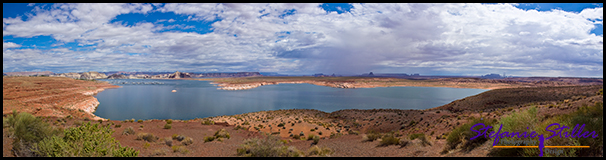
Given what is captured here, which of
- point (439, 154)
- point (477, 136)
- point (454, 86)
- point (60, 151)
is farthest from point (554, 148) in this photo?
point (454, 86)

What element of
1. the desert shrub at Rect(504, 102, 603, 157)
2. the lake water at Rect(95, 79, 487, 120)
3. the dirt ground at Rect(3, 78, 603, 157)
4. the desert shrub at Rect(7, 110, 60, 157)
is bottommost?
the lake water at Rect(95, 79, 487, 120)

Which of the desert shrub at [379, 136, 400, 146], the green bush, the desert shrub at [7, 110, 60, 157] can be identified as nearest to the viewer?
the green bush

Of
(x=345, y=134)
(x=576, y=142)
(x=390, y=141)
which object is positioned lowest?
(x=345, y=134)

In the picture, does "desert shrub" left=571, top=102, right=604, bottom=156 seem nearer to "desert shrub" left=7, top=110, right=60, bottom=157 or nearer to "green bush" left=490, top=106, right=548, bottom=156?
"green bush" left=490, top=106, right=548, bottom=156

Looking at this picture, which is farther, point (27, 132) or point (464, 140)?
point (27, 132)

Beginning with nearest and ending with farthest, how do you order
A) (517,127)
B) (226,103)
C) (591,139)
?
1. (591,139)
2. (517,127)
3. (226,103)

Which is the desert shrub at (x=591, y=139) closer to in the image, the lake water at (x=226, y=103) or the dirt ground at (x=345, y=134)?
the dirt ground at (x=345, y=134)

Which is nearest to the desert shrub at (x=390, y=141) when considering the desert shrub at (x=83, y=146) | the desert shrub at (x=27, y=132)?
the desert shrub at (x=83, y=146)

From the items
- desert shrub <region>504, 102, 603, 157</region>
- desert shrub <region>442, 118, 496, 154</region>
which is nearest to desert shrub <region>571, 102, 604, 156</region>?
desert shrub <region>504, 102, 603, 157</region>

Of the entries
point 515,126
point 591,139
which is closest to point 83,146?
point 515,126

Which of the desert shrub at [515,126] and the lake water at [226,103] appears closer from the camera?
the desert shrub at [515,126]

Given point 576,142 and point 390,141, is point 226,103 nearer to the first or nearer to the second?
point 390,141
